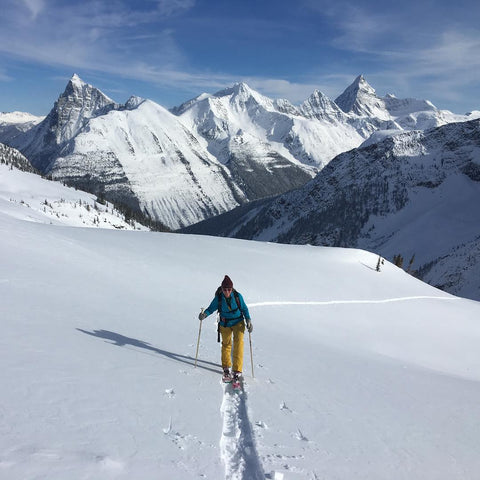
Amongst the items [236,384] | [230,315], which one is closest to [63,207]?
[230,315]

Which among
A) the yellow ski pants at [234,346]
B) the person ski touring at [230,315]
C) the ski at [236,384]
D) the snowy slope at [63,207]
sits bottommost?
the ski at [236,384]

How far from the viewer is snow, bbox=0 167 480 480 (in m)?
5.98

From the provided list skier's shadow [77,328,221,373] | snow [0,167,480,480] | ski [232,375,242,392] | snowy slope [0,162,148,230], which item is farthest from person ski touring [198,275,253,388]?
snowy slope [0,162,148,230]

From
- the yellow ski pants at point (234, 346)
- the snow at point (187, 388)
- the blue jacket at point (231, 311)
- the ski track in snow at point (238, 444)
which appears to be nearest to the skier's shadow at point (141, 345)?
the snow at point (187, 388)

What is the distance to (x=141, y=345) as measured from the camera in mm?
11531

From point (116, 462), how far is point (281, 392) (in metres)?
5.21

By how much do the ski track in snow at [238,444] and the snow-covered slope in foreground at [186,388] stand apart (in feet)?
0.11

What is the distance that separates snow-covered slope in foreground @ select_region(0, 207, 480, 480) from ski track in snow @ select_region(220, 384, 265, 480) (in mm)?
33

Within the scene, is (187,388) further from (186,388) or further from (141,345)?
(141,345)

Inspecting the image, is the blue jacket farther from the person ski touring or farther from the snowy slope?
the snowy slope

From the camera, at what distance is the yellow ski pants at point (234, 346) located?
10.6 m

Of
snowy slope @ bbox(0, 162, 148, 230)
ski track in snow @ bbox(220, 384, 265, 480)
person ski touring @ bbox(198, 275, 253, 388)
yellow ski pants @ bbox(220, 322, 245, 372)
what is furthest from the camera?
snowy slope @ bbox(0, 162, 148, 230)

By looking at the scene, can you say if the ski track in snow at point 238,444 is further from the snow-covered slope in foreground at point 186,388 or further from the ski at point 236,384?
the ski at point 236,384

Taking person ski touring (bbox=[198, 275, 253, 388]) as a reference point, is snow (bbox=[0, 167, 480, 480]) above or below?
below
